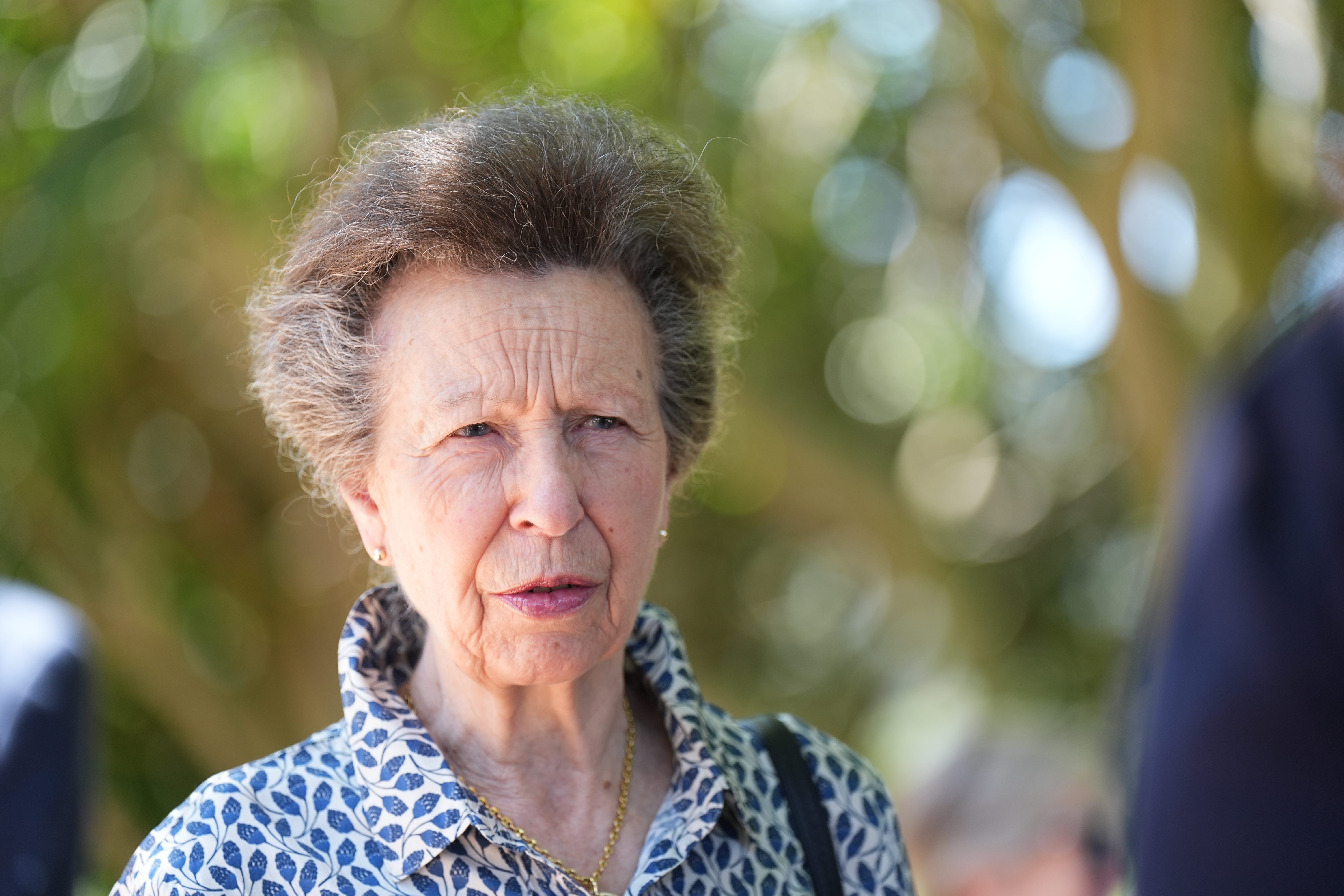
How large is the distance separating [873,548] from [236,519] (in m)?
3.19

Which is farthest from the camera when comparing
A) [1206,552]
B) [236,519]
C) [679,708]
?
[236,519]

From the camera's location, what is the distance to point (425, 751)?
195 centimetres

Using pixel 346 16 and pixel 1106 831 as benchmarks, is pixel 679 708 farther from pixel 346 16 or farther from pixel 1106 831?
pixel 346 16

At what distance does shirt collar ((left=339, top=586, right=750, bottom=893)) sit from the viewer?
1.87m

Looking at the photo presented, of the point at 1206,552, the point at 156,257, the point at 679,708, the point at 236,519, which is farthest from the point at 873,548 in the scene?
the point at 1206,552

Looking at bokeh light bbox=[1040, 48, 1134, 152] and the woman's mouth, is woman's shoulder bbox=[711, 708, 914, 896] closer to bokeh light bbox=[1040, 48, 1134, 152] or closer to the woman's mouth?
the woman's mouth

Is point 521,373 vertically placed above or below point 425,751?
above

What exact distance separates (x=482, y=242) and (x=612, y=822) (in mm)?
906

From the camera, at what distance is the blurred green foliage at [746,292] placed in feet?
16.7

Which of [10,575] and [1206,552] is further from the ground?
[10,575]

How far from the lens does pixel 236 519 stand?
655 centimetres

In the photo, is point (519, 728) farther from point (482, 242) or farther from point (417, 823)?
point (482, 242)

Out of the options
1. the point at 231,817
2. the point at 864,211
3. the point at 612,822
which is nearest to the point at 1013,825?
the point at 612,822

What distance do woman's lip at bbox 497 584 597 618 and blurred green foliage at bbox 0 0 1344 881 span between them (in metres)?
2.17
